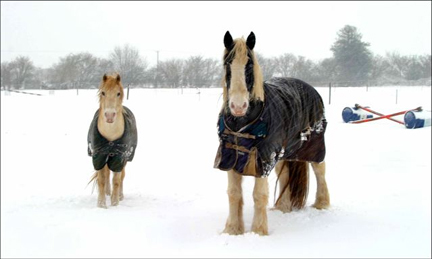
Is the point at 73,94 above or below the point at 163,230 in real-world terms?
above

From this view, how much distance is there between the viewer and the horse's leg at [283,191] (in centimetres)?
490

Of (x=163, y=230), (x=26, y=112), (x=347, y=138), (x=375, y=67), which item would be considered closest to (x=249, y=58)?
(x=163, y=230)

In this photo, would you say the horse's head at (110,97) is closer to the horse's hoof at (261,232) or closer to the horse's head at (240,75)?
the horse's head at (240,75)

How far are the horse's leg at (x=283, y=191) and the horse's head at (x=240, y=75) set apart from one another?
1584 mm

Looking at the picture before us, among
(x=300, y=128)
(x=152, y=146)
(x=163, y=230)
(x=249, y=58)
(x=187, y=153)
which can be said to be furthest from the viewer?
(x=152, y=146)

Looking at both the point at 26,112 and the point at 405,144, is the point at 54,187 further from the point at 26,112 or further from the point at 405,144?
the point at 26,112

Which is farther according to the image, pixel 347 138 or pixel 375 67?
pixel 375 67

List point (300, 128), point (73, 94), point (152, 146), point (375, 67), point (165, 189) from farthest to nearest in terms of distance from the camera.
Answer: point (375, 67) < point (73, 94) < point (152, 146) < point (165, 189) < point (300, 128)

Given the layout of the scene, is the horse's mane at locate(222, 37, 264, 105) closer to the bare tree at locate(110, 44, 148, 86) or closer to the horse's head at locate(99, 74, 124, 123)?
the horse's head at locate(99, 74, 124, 123)

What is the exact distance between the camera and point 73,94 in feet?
60.1

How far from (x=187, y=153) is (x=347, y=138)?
16.1ft

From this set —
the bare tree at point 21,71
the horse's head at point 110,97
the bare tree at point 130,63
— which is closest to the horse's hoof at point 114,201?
the horse's head at point 110,97

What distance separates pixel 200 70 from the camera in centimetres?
2028

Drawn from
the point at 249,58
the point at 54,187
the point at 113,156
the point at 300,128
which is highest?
the point at 249,58
